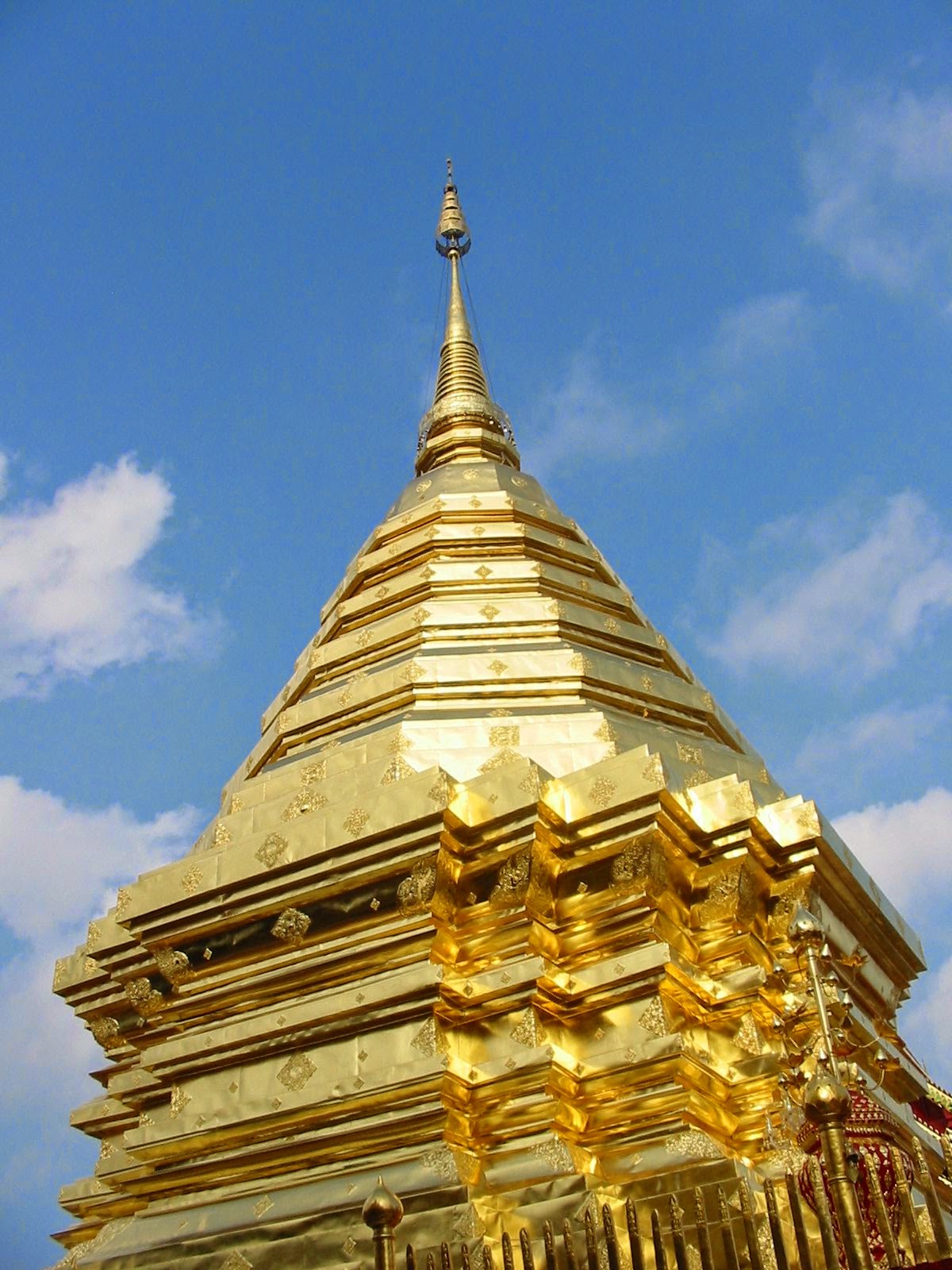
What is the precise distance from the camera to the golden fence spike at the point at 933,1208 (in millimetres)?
5613

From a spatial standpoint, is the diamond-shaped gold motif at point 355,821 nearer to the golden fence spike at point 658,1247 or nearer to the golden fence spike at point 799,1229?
the golden fence spike at point 658,1247

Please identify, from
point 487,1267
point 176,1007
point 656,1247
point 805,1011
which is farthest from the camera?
point 176,1007

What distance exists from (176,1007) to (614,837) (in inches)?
119

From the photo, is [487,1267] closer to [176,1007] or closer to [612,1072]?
[612,1072]

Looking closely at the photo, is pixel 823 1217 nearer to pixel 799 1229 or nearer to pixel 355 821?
pixel 799 1229

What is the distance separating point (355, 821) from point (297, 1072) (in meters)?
1.49

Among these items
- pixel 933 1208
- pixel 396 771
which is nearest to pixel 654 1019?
pixel 933 1208

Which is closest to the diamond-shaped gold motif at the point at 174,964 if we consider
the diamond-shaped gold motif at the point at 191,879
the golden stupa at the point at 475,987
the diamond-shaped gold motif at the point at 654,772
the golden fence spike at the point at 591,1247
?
the golden stupa at the point at 475,987

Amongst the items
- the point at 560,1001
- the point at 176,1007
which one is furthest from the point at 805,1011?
the point at 176,1007

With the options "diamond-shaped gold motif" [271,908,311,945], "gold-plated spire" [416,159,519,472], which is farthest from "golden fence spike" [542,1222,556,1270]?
"gold-plated spire" [416,159,519,472]

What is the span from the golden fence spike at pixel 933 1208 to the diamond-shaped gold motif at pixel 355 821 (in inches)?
141

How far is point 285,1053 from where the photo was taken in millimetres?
8320

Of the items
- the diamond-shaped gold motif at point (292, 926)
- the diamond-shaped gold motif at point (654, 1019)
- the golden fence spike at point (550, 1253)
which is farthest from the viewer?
the diamond-shaped gold motif at point (292, 926)

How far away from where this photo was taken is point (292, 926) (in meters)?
8.68
